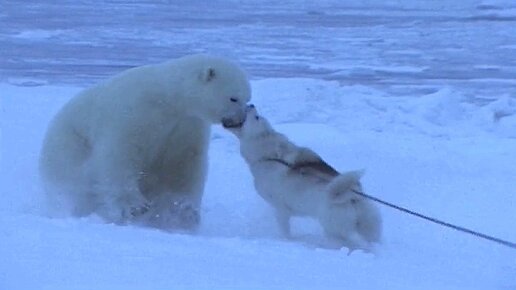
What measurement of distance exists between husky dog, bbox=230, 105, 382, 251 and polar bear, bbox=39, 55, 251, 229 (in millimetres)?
224

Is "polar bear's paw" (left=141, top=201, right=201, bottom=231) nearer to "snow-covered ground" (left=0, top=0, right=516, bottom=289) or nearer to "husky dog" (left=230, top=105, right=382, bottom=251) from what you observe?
"snow-covered ground" (left=0, top=0, right=516, bottom=289)

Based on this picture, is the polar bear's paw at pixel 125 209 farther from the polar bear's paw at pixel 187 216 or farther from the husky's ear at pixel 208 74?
the husky's ear at pixel 208 74

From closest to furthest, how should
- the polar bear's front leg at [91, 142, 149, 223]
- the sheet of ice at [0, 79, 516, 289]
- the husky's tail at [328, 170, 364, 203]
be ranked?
1. the sheet of ice at [0, 79, 516, 289]
2. the husky's tail at [328, 170, 364, 203]
3. the polar bear's front leg at [91, 142, 149, 223]

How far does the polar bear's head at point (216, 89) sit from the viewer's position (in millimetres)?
4656

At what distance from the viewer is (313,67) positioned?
37.0ft

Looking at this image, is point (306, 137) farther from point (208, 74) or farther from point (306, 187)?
point (208, 74)

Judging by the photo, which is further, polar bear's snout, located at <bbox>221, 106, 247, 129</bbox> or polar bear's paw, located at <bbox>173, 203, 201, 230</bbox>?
polar bear's paw, located at <bbox>173, 203, 201, 230</bbox>

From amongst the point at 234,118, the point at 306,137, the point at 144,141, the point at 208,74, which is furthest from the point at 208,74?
the point at 306,137

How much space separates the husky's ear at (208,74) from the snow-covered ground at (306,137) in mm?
668

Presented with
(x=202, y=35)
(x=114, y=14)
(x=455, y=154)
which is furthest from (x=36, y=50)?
(x=455, y=154)

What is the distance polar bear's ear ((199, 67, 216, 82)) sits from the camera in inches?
182

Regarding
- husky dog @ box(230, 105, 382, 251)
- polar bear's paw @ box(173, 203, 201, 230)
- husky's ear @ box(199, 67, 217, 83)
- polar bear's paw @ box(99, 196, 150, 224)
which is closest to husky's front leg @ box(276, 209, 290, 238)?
husky dog @ box(230, 105, 382, 251)

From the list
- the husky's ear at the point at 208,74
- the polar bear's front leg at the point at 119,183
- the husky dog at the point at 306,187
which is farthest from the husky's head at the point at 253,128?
the polar bear's front leg at the point at 119,183

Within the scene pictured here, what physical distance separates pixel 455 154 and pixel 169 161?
224 cm
